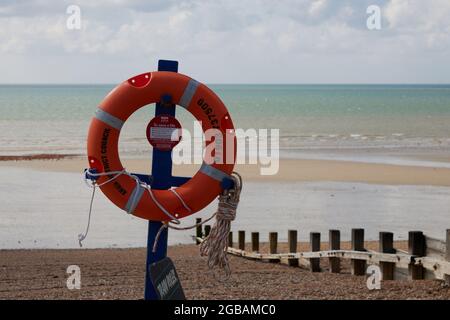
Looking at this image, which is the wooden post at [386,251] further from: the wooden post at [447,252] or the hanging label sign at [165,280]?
the hanging label sign at [165,280]

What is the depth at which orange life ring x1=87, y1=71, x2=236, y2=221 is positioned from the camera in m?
6.20

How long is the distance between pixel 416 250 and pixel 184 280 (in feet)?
6.93

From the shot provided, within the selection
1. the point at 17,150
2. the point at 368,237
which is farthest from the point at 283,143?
the point at 368,237

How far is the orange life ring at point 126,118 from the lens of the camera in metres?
6.20

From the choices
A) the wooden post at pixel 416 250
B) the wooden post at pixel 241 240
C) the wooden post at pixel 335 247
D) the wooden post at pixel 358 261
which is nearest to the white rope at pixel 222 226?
the wooden post at pixel 416 250

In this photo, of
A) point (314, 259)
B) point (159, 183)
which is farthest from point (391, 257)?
point (159, 183)

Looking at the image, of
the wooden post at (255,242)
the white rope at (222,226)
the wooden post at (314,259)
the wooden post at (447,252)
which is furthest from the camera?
the wooden post at (255,242)

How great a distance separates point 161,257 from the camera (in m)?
6.19

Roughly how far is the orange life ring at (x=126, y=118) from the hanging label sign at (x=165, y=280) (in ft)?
1.10

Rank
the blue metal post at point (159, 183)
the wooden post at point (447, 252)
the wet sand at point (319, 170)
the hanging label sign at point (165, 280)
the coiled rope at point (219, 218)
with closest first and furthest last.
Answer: the hanging label sign at point (165, 280)
the blue metal post at point (159, 183)
the coiled rope at point (219, 218)
the wooden post at point (447, 252)
the wet sand at point (319, 170)

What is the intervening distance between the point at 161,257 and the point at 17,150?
24493 millimetres

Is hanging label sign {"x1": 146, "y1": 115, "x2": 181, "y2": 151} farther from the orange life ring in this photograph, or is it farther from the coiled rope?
the coiled rope
